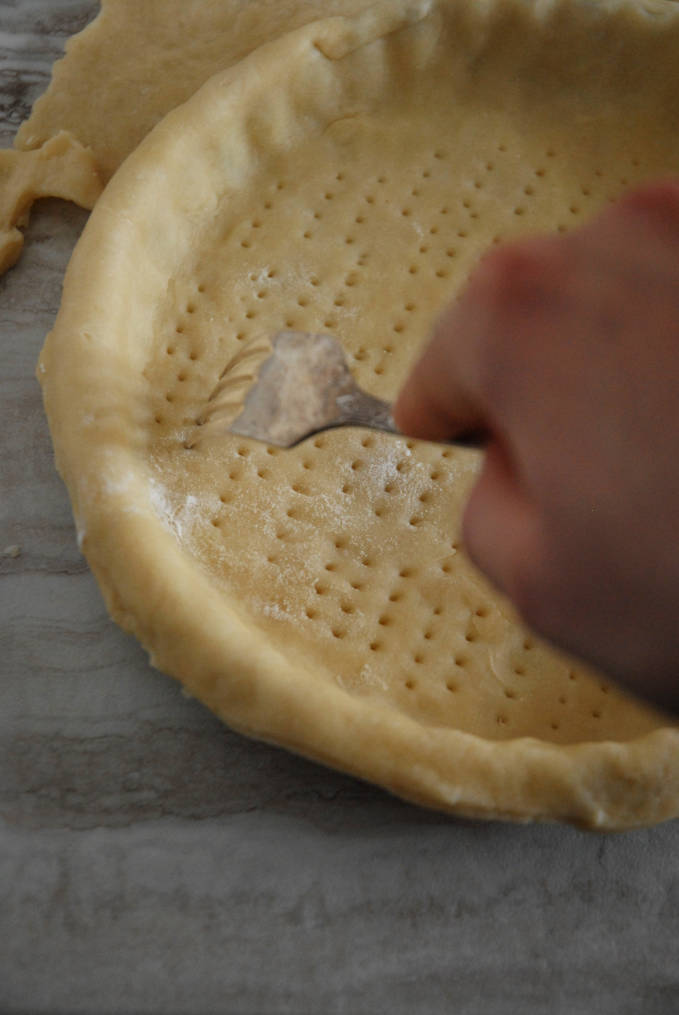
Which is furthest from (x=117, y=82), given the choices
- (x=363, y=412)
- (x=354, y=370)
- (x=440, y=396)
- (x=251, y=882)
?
(x=251, y=882)

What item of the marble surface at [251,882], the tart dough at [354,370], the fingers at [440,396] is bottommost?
the marble surface at [251,882]

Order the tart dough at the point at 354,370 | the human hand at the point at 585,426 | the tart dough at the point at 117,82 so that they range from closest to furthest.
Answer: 1. the human hand at the point at 585,426
2. the tart dough at the point at 354,370
3. the tart dough at the point at 117,82

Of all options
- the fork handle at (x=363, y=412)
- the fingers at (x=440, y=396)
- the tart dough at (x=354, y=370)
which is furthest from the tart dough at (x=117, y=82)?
the fingers at (x=440, y=396)

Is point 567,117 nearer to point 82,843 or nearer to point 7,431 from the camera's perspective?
point 7,431

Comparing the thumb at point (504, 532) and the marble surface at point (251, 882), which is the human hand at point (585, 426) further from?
the marble surface at point (251, 882)

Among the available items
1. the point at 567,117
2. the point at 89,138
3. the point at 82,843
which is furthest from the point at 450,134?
the point at 82,843

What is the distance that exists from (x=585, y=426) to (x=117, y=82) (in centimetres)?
84

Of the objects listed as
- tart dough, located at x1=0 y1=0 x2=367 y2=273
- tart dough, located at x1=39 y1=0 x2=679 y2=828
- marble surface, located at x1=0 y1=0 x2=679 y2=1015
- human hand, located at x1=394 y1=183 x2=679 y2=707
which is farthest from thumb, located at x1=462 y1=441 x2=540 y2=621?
tart dough, located at x1=0 y1=0 x2=367 y2=273

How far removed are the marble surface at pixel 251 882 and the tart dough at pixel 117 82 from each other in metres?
0.49

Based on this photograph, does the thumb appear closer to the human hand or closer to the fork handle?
the human hand

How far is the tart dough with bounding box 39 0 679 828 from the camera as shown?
0.70 metres

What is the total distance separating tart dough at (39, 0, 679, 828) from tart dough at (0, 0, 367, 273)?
121 millimetres

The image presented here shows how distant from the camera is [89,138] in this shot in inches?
41.2

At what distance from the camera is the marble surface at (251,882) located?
72cm
